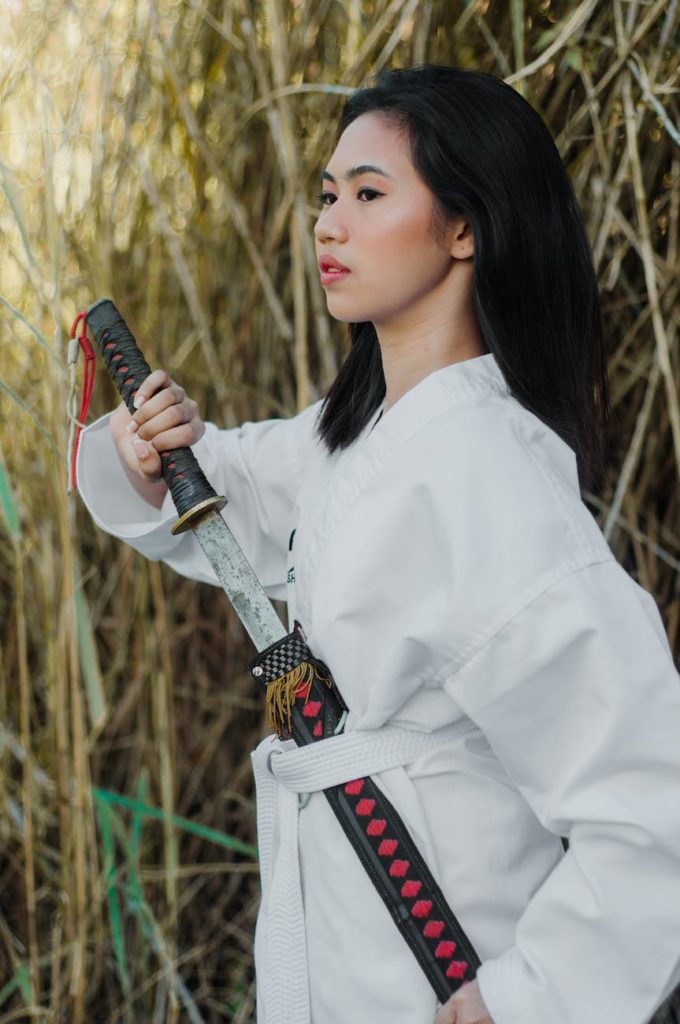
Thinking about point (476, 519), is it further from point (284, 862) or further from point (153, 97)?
point (153, 97)

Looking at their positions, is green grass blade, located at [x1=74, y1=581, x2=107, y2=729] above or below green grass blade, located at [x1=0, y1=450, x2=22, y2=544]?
below

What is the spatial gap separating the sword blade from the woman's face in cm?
19

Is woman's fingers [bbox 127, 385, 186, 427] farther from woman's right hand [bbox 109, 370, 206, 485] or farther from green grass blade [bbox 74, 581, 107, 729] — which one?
green grass blade [bbox 74, 581, 107, 729]

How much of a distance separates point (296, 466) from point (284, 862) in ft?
1.19

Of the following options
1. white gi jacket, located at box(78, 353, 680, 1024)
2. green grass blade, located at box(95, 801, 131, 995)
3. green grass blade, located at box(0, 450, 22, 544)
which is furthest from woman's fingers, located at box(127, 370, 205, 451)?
green grass blade, located at box(95, 801, 131, 995)

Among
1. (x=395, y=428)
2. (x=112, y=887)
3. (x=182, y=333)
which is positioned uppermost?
(x=182, y=333)

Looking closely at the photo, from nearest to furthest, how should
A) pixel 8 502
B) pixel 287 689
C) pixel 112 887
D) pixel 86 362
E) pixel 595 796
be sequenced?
pixel 595 796 < pixel 287 689 < pixel 86 362 < pixel 8 502 < pixel 112 887

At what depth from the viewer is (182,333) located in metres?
1.46

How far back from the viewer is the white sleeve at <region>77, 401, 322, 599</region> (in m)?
0.98

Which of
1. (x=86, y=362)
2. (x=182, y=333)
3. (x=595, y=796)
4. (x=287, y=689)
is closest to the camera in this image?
(x=595, y=796)

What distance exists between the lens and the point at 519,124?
2.56 ft

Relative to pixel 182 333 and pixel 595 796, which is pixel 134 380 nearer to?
pixel 595 796

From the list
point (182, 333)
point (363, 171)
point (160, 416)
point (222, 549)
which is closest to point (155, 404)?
point (160, 416)

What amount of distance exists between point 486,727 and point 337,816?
14cm
